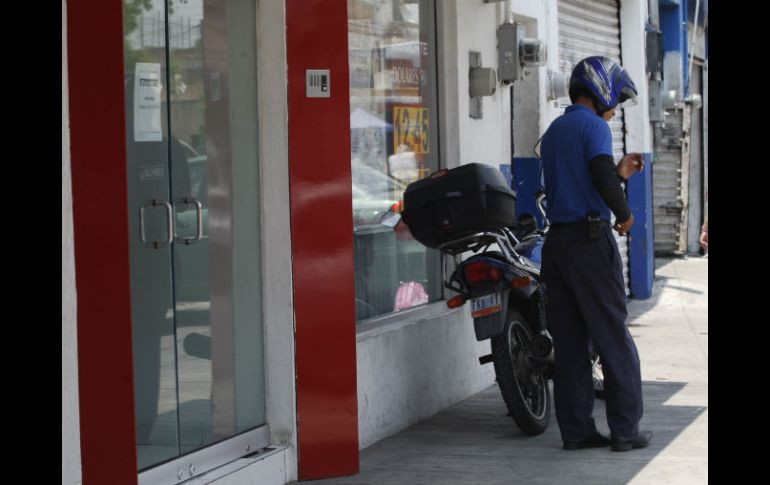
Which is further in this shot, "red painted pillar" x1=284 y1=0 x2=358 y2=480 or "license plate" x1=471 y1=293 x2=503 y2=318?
"license plate" x1=471 y1=293 x2=503 y2=318

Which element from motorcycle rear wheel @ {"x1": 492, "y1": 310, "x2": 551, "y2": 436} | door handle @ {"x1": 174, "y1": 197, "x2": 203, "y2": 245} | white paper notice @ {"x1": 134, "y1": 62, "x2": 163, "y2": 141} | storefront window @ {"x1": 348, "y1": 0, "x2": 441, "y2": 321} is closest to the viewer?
white paper notice @ {"x1": 134, "y1": 62, "x2": 163, "y2": 141}

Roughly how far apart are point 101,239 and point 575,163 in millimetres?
2973

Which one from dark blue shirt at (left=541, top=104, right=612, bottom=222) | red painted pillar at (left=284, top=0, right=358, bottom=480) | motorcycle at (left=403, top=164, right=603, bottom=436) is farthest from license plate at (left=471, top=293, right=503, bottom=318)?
red painted pillar at (left=284, top=0, right=358, bottom=480)

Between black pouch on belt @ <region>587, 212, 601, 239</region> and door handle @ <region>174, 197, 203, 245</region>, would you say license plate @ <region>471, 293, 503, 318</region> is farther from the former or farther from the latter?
door handle @ <region>174, 197, 203, 245</region>

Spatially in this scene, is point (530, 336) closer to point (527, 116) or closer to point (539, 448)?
point (539, 448)

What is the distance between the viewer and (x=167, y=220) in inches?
229

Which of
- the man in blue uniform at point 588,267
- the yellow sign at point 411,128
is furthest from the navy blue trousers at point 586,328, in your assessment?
the yellow sign at point 411,128

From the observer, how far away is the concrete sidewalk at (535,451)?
Result: 6.73 meters

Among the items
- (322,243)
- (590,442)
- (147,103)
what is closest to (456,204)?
(322,243)

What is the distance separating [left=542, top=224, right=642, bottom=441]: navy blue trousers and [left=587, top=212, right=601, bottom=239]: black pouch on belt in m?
0.03

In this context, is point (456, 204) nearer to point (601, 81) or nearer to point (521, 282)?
point (521, 282)

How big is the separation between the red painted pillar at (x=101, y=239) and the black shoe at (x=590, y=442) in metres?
2.87

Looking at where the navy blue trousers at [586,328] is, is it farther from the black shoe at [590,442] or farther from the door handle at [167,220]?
the door handle at [167,220]

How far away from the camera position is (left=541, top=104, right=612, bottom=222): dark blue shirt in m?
7.13
